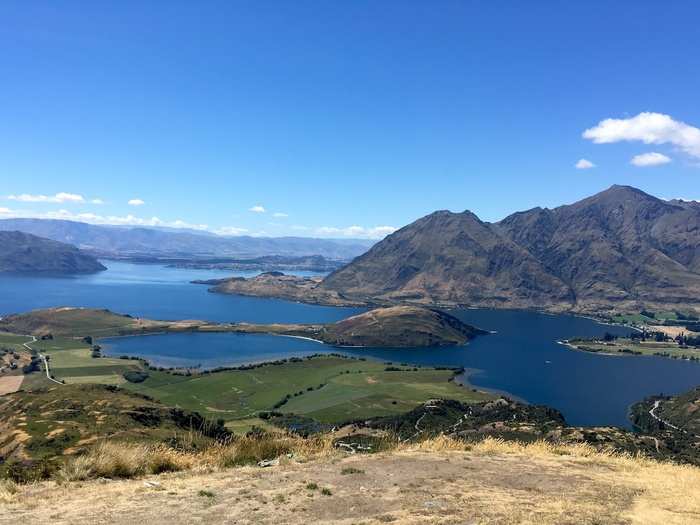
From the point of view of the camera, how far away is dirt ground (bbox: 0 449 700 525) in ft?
40.1

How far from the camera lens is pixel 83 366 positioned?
16825 centimetres

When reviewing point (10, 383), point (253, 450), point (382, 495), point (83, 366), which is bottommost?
point (83, 366)

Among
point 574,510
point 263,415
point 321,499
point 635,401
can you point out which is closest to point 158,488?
point 321,499

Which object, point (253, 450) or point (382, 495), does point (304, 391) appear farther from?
point (382, 495)

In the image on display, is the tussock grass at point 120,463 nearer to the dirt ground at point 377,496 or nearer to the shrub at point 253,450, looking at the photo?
the dirt ground at point 377,496

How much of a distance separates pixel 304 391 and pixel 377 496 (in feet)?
478

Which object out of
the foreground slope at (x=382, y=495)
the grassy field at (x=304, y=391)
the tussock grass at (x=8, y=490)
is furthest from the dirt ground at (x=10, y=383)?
the foreground slope at (x=382, y=495)

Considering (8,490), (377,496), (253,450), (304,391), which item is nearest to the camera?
(8,490)

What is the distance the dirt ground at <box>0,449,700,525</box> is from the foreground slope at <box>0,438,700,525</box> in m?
0.03

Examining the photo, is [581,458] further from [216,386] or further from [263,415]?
[216,386]

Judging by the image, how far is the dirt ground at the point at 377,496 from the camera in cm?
1223

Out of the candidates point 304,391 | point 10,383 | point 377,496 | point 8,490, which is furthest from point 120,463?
point 10,383

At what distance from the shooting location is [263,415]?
12756 centimetres

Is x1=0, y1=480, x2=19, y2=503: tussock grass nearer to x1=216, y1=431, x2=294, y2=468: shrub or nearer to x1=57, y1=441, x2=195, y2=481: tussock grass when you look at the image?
x1=57, y1=441, x2=195, y2=481: tussock grass
